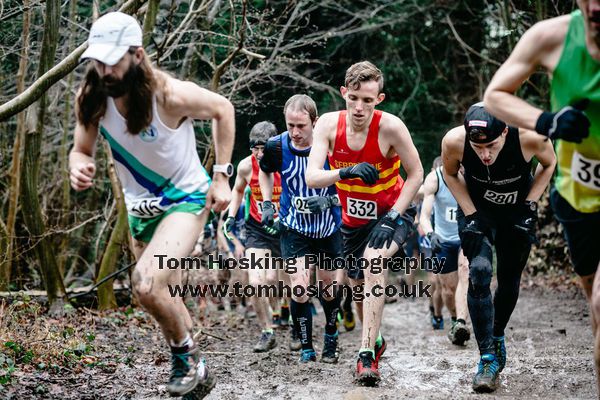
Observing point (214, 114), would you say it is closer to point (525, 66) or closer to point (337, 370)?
point (525, 66)

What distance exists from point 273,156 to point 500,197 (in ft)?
8.01

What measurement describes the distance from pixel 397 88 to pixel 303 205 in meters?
11.2

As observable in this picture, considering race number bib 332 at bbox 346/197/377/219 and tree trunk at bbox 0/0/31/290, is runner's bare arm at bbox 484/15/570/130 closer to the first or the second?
race number bib 332 at bbox 346/197/377/219

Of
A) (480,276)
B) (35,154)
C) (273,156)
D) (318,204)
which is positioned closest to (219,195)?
(480,276)

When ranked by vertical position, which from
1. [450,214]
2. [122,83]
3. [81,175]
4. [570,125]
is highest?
[122,83]

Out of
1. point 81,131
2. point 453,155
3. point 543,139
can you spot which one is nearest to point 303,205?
point 453,155

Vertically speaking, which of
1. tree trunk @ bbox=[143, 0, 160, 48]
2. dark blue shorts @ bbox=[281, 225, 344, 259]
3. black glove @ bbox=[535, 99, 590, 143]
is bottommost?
dark blue shorts @ bbox=[281, 225, 344, 259]

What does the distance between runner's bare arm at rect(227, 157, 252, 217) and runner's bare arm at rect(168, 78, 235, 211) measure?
452 centimetres

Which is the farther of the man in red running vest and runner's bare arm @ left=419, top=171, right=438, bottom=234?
runner's bare arm @ left=419, top=171, right=438, bottom=234

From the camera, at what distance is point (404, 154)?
19.1ft

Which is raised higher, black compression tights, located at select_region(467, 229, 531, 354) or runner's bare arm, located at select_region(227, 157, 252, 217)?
runner's bare arm, located at select_region(227, 157, 252, 217)

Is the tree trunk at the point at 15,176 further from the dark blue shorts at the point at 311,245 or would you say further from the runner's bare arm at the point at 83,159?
the runner's bare arm at the point at 83,159

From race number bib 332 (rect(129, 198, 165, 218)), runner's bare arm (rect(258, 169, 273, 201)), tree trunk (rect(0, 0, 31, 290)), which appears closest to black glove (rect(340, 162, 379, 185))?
→ race number bib 332 (rect(129, 198, 165, 218))

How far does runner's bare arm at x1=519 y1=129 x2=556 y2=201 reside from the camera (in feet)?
17.0
